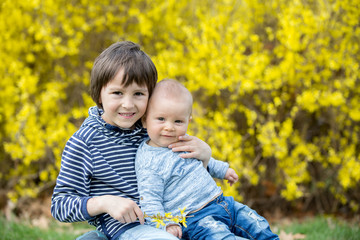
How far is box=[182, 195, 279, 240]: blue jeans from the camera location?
72.6 inches

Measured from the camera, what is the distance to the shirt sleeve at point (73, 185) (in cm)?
175

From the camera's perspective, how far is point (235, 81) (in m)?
3.93

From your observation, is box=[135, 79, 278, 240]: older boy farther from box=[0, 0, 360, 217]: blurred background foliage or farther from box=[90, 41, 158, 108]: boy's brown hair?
box=[0, 0, 360, 217]: blurred background foliage

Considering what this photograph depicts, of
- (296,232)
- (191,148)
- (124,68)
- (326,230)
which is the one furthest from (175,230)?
(326,230)

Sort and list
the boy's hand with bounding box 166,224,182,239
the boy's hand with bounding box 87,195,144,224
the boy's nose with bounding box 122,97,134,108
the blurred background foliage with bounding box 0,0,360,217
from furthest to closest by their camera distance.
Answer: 1. the blurred background foliage with bounding box 0,0,360,217
2. the boy's nose with bounding box 122,97,134,108
3. the boy's hand with bounding box 166,224,182,239
4. the boy's hand with bounding box 87,195,144,224

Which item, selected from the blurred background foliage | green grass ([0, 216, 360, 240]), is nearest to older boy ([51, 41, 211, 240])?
green grass ([0, 216, 360, 240])

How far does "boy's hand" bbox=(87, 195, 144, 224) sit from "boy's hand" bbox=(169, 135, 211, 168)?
0.41m

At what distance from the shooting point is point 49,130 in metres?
4.41

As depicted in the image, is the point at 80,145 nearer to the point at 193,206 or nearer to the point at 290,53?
the point at 193,206

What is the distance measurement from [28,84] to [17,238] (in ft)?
6.05

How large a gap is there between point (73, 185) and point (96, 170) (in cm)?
13

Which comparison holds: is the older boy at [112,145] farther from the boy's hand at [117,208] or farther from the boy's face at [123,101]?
the boy's hand at [117,208]

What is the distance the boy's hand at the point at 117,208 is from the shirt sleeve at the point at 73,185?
1.7 inches

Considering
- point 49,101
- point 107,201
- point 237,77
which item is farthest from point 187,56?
point 107,201
